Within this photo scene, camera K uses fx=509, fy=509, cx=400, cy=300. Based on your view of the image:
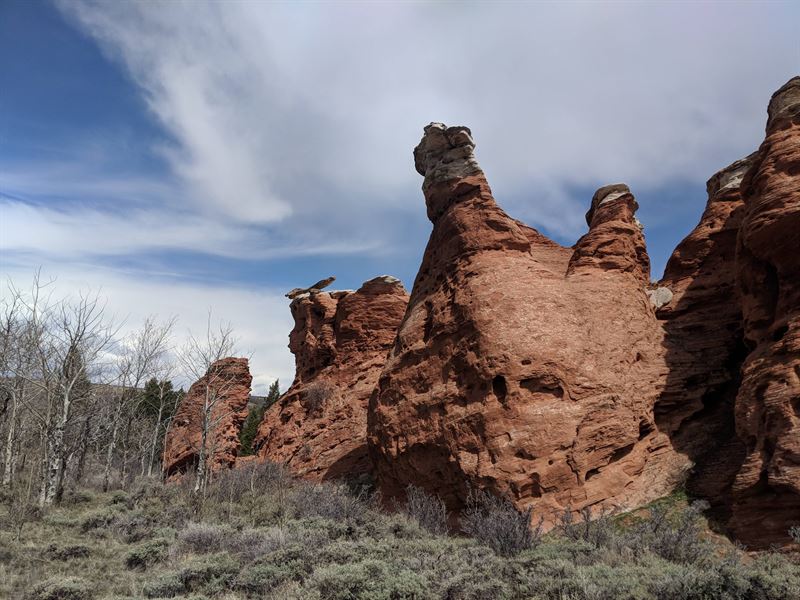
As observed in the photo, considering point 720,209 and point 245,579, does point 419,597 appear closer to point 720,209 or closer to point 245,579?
point 245,579

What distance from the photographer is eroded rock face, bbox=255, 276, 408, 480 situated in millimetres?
22312

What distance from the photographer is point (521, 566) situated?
24.6 feet

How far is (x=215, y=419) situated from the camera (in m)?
27.9

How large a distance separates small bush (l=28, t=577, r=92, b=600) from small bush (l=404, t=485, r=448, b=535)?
672 cm

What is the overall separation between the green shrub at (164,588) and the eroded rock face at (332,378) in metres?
13.3

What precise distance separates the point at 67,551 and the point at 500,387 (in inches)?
383

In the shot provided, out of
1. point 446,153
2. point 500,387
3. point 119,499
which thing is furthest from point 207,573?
point 446,153

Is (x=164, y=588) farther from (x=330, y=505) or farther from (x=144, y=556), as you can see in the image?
(x=330, y=505)

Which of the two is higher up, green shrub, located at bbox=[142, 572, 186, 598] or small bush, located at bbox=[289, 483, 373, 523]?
small bush, located at bbox=[289, 483, 373, 523]

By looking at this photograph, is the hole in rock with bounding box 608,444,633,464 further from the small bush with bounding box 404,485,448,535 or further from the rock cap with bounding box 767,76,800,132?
the rock cap with bounding box 767,76,800,132

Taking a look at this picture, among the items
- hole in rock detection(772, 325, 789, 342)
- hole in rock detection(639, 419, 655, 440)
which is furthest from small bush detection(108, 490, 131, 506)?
hole in rock detection(772, 325, 789, 342)

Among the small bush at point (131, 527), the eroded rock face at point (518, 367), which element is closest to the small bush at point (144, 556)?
the small bush at point (131, 527)

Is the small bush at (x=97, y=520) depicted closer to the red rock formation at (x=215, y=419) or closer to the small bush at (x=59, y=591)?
A: the small bush at (x=59, y=591)

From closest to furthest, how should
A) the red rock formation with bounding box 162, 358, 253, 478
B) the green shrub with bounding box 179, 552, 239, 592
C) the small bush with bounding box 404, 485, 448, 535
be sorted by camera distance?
the green shrub with bounding box 179, 552, 239, 592 → the small bush with bounding box 404, 485, 448, 535 → the red rock formation with bounding box 162, 358, 253, 478
